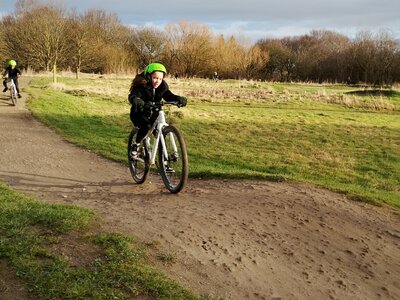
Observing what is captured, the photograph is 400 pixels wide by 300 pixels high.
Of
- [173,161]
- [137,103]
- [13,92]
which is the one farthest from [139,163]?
[13,92]

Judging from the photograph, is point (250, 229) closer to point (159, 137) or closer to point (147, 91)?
point (159, 137)

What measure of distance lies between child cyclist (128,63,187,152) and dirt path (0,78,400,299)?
117cm

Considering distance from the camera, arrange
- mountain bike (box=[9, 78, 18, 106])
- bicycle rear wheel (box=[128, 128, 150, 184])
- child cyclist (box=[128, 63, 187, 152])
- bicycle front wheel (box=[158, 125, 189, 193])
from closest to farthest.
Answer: bicycle front wheel (box=[158, 125, 189, 193]) < child cyclist (box=[128, 63, 187, 152]) < bicycle rear wheel (box=[128, 128, 150, 184]) < mountain bike (box=[9, 78, 18, 106])

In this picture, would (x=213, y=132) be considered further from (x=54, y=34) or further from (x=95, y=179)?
(x=54, y=34)

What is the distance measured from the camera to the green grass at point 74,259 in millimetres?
3521

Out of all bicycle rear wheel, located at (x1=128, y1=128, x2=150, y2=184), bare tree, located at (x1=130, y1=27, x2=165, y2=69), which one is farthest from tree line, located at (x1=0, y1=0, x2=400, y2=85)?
bicycle rear wheel, located at (x1=128, y1=128, x2=150, y2=184)

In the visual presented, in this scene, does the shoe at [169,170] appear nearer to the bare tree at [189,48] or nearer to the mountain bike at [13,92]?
the mountain bike at [13,92]

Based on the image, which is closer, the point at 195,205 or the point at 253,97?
the point at 195,205

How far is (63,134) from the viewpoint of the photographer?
12.5 m

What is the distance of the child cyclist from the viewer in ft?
21.6

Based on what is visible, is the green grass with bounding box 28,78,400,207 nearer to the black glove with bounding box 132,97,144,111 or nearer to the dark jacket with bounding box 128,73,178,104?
the dark jacket with bounding box 128,73,178,104

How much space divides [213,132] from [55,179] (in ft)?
26.4

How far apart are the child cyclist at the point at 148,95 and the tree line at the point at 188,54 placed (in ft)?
138

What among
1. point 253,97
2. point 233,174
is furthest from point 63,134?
point 253,97
